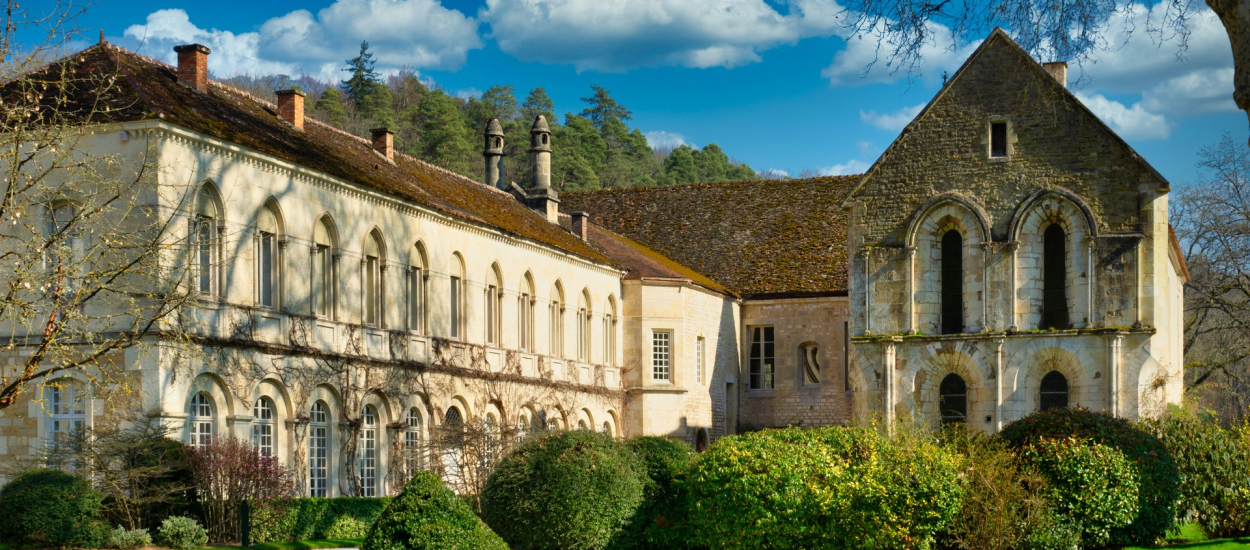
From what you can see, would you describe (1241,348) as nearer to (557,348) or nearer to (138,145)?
(557,348)

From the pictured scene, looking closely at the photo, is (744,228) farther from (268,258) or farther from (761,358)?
(268,258)

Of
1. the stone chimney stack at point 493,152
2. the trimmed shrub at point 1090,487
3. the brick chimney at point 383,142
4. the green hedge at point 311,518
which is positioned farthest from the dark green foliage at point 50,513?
the stone chimney stack at point 493,152

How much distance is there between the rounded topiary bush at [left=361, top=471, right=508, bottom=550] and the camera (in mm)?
16922

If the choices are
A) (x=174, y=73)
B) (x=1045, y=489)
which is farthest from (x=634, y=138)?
(x=1045, y=489)

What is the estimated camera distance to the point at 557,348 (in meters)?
42.2

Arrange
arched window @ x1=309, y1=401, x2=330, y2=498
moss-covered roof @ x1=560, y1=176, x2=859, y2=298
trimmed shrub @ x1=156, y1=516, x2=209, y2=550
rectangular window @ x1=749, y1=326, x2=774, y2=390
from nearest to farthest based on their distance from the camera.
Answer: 1. trimmed shrub @ x1=156, y1=516, x2=209, y2=550
2. arched window @ x1=309, y1=401, x2=330, y2=498
3. moss-covered roof @ x1=560, y1=176, x2=859, y2=298
4. rectangular window @ x1=749, y1=326, x2=774, y2=390

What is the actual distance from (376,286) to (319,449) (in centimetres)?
427

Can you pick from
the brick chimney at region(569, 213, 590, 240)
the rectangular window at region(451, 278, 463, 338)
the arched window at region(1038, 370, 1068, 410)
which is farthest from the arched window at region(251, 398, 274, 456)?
the arched window at region(1038, 370, 1068, 410)

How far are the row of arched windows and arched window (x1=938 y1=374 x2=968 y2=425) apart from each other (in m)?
10.0

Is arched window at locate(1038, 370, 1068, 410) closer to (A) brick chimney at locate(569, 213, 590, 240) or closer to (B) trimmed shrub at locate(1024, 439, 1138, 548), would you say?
(A) brick chimney at locate(569, 213, 590, 240)

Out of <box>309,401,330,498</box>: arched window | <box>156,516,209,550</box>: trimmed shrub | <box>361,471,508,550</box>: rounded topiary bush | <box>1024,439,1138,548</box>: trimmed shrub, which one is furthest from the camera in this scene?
<box>309,401,330,498</box>: arched window

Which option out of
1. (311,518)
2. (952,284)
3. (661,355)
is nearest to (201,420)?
(311,518)

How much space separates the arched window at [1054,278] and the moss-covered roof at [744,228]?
869 centimetres

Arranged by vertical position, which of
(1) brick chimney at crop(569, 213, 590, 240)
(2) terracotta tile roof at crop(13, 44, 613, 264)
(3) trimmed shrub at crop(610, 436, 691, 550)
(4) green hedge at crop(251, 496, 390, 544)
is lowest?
(4) green hedge at crop(251, 496, 390, 544)
